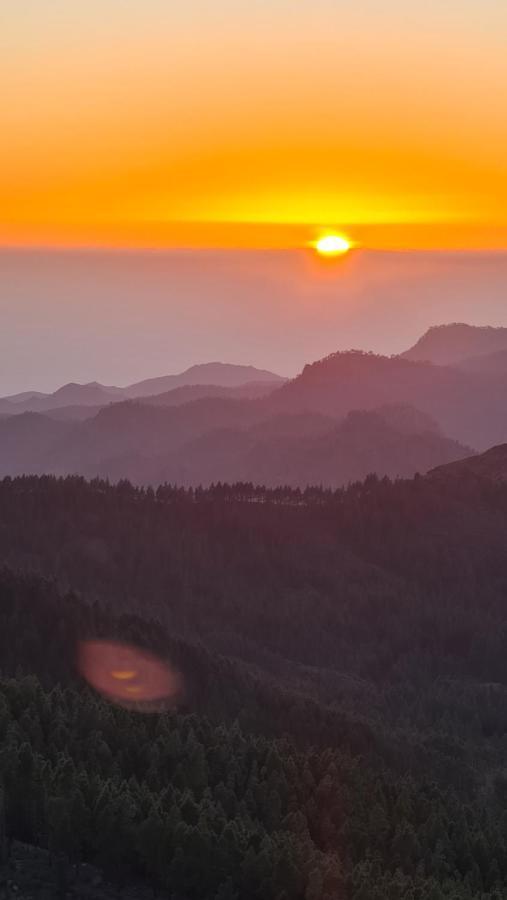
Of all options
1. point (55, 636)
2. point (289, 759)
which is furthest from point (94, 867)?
point (55, 636)

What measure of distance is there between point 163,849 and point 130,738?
88.6ft

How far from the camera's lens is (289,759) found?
357 ft

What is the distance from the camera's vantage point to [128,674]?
184 metres

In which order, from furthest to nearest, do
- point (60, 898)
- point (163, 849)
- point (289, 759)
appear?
point (289, 759) → point (163, 849) → point (60, 898)

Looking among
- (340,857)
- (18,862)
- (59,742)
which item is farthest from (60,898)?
(59,742)

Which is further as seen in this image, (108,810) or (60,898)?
(108,810)

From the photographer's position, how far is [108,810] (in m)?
76.9

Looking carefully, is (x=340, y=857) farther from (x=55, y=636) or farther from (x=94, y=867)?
(x=55, y=636)

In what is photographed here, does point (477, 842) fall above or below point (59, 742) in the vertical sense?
below

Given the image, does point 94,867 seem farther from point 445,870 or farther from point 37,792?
point 445,870

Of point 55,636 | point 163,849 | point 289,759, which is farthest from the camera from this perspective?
point 55,636

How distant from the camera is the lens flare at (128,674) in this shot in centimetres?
17100

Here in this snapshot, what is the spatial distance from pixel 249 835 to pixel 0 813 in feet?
45.9

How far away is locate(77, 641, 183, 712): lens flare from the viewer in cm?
17100
